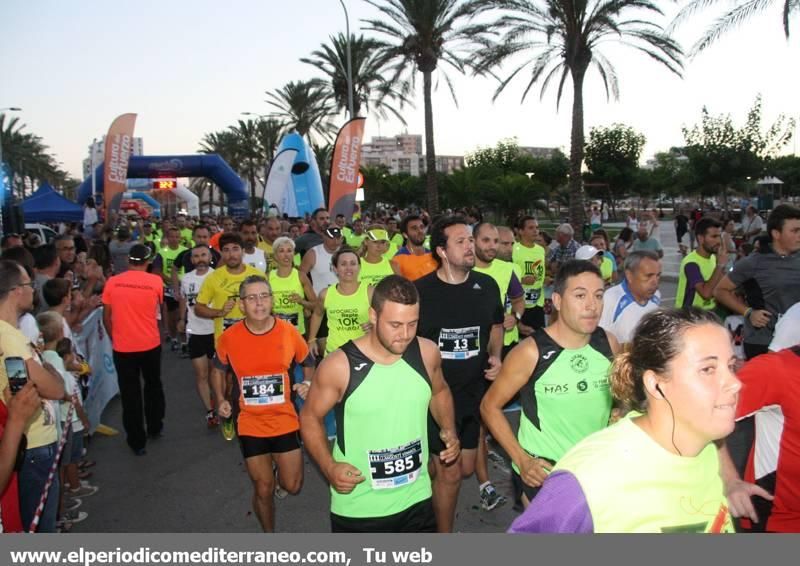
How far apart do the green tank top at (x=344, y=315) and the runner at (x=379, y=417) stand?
2624mm

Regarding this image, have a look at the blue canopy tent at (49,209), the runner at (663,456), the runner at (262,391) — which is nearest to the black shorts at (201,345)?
the runner at (262,391)

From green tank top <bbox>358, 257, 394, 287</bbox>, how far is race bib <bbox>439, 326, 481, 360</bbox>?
7.72 feet

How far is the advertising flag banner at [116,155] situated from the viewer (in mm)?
20672

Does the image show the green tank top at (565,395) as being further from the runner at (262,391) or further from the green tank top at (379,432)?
the runner at (262,391)

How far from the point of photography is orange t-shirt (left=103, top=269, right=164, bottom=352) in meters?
6.55

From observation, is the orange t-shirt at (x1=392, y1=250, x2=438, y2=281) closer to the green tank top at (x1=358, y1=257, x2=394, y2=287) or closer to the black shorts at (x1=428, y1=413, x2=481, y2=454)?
the green tank top at (x1=358, y1=257, x2=394, y2=287)

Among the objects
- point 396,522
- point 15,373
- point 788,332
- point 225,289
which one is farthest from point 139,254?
point 788,332

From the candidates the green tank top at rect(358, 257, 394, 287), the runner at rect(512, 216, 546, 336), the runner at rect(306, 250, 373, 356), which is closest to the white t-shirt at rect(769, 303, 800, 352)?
the runner at rect(306, 250, 373, 356)

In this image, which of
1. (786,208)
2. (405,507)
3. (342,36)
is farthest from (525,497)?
(342,36)

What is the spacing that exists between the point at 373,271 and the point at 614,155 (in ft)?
164

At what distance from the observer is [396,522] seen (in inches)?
127

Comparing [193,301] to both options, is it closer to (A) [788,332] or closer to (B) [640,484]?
(A) [788,332]

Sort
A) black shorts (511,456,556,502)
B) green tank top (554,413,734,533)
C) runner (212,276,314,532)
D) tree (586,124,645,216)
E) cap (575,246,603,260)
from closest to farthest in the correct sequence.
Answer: green tank top (554,413,734,533) < black shorts (511,456,556,502) < runner (212,276,314,532) < cap (575,246,603,260) < tree (586,124,645,216)

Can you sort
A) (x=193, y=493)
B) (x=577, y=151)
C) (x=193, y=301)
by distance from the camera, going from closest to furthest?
(x=193, y=493) < (x=193, y=301) < (x=577, y=151)
